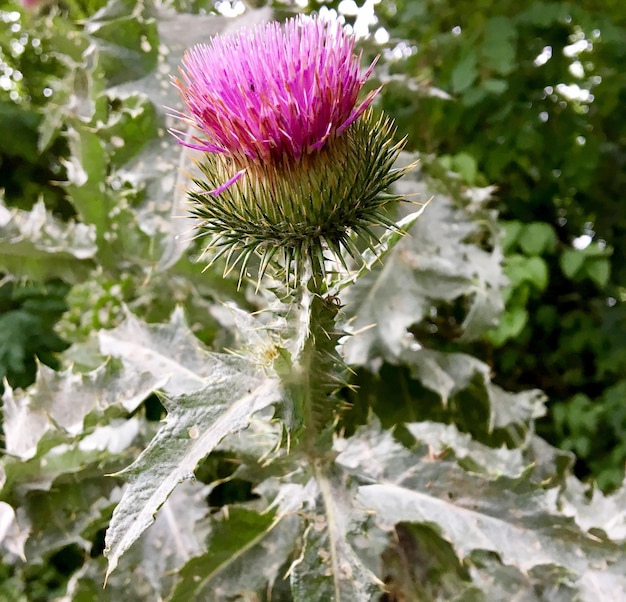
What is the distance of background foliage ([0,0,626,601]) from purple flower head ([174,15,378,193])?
43 centimetres

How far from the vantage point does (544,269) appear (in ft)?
6.13

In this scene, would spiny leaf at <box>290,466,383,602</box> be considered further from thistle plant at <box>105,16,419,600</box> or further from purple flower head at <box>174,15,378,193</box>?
purple flower head at <box>174,15,378,193</box>

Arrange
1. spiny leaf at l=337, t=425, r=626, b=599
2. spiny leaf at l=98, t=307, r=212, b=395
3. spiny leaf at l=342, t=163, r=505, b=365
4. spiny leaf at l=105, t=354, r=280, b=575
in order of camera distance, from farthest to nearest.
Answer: spiny leaf at l=342, t=163, r=505, b=365 < spiny leaf at l=98, t=307, r=212, b=395 < spiny leaf at l=337, t=425, r=626, b=599 < spiny leaf at l=105, t=354, r=280, b=575

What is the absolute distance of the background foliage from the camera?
1299 millimetres

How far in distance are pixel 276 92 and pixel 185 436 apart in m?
0.57

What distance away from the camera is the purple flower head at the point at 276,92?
2.66ft

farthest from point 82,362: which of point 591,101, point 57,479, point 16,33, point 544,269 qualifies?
point 591,101

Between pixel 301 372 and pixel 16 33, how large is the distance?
8.80 ft

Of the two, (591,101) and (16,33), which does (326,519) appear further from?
(16,33)

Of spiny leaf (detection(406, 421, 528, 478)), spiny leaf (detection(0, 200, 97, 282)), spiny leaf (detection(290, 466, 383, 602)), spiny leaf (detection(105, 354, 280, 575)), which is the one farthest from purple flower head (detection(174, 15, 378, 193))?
spiny leaf (detection(0, 200, 97, 282))

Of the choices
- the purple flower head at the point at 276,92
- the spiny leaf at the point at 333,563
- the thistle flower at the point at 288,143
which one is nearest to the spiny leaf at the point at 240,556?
the spiny leaf at the point at 333,563

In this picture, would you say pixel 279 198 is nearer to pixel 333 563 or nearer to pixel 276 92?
pixel 276 92

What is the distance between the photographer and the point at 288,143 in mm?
849

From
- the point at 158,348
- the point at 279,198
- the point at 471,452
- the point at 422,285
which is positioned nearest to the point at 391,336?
the point at 422,285
